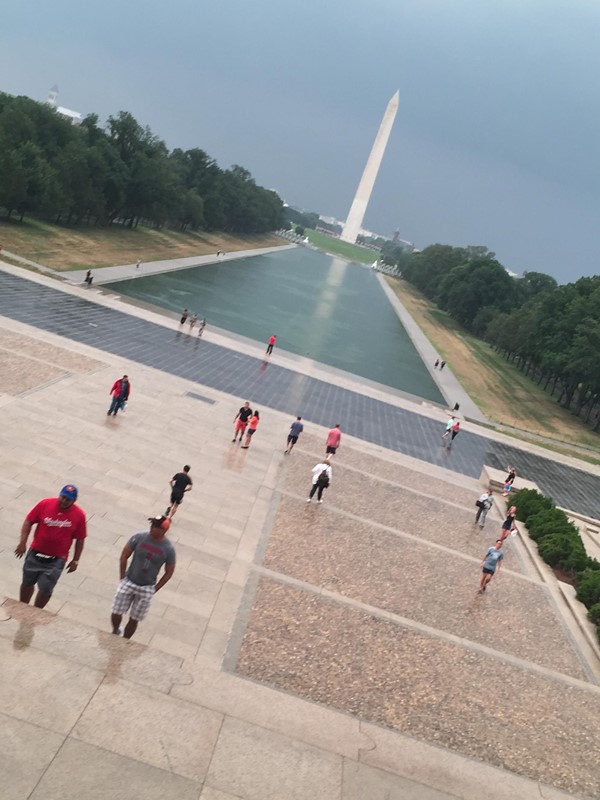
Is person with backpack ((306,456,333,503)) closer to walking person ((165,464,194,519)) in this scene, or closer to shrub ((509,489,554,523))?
walking person ((165,464,194,519))

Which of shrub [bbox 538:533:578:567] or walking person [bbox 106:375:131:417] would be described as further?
walking person [bbox 106:375:131:417]

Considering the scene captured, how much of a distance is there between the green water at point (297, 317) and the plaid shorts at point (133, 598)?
35510 millimetres

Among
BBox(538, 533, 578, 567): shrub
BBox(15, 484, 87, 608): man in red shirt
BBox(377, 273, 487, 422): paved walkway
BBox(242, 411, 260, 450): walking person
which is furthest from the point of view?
BBox(377, 273, 487, 422): paved walkway

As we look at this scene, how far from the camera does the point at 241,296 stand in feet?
201

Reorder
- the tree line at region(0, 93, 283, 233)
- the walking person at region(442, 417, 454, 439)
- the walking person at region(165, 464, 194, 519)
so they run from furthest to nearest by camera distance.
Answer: the tree line at region(0, 93, 283, 233)
the walking person at region(442, 417, 454, 439)
the walking person at region(165, 464, 194, 519)

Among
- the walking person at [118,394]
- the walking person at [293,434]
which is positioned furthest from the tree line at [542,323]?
the walking person at [118,394]

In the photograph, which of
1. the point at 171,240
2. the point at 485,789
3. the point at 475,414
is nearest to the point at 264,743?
the point at 485,789

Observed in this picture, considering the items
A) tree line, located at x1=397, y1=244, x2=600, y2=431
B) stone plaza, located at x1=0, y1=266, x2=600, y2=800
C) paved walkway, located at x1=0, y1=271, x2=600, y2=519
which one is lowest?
paved walkway, located at x1=0, y1=271, x2=600, y2=519

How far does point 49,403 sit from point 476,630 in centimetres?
1163

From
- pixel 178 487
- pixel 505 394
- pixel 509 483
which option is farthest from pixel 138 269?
pixel 178 487

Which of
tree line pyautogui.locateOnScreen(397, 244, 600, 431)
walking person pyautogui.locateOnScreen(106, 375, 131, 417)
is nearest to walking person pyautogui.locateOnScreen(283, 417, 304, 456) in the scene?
walking person pyautogui.locateOnScreen(106, 375, 131, 417)

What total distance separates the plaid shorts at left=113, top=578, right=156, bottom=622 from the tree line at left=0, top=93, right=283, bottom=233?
173 feet

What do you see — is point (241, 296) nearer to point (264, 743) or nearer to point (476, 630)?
point (476, 630)

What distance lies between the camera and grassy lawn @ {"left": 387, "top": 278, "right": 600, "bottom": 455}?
45.2 metres
